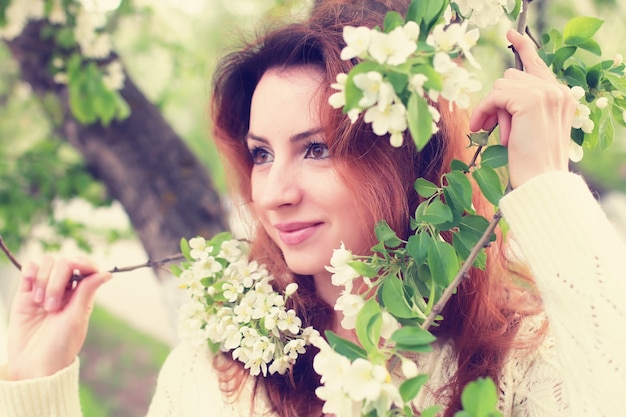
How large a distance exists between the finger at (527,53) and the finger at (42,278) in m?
1.29

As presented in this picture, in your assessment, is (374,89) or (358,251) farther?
(358,251)

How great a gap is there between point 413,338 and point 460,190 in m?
0.30

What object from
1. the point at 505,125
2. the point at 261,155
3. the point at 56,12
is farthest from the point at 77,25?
the point at 505,125

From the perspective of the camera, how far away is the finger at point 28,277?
1.74m

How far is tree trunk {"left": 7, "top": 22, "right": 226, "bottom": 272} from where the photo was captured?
8.88 feet

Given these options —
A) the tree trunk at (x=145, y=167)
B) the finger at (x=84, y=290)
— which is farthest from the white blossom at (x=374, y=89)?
the tree trunk at (x=145, y=167)

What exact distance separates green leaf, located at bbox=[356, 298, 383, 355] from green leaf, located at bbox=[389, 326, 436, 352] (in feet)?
0.10

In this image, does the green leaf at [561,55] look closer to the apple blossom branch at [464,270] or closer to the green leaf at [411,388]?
the apple blossom branch at [464,270]

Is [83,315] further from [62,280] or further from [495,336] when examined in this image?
[495,336]

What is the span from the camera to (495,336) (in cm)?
150

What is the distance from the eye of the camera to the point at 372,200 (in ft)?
4.79

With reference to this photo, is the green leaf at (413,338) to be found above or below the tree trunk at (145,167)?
above

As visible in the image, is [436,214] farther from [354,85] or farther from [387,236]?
[354,85]

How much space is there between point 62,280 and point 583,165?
3805 millimetres
